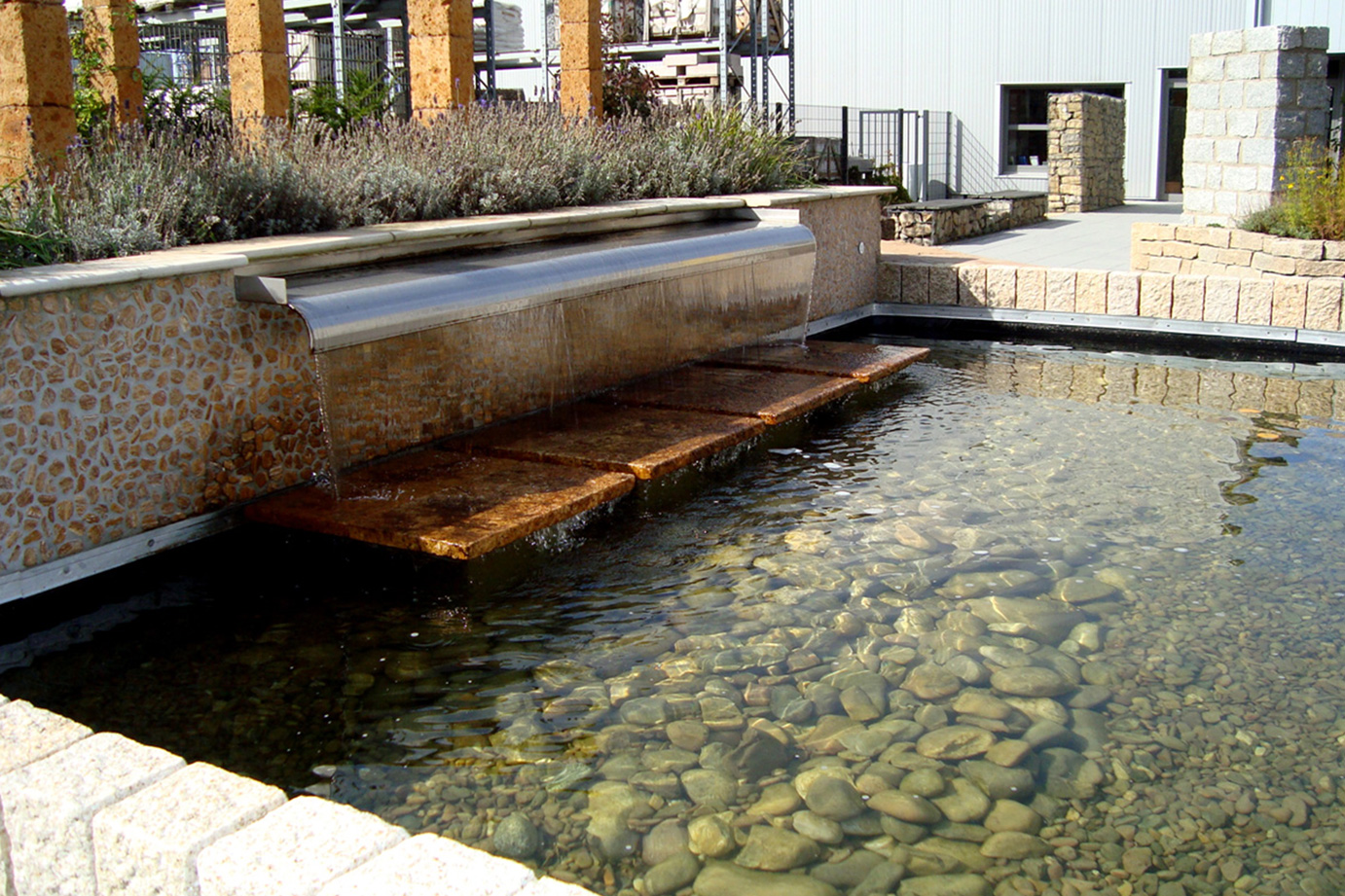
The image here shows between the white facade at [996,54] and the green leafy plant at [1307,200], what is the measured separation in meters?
11.9

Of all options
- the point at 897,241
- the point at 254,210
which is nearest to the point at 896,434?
the point at 254,210

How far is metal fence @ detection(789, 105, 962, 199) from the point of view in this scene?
2122 cm

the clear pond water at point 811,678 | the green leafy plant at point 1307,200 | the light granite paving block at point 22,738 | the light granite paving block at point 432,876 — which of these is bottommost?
the clear pond water at point 811,678

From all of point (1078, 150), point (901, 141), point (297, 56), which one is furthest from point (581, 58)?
point (901, 141)

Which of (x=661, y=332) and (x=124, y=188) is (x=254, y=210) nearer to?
(x=124, y=188)

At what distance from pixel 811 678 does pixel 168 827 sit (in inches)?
85.3

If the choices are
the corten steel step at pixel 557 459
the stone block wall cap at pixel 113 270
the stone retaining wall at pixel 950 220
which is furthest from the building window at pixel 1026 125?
the stone block wall cap at pixel 113 270

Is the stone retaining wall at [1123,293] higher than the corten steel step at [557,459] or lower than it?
higher

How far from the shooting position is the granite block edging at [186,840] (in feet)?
5.99

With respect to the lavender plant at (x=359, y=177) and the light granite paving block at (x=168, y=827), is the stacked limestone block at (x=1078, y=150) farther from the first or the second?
the light granite paving block at (x=168, y=827)

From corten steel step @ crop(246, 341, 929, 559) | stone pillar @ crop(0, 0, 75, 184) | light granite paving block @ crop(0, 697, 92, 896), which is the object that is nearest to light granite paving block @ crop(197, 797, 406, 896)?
light granite paving block @ crop(0, 697, 92, 896)

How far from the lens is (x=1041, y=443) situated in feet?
20.7

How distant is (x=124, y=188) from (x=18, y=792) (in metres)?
4.02

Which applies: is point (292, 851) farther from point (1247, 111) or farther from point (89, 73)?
point (89, 73)
